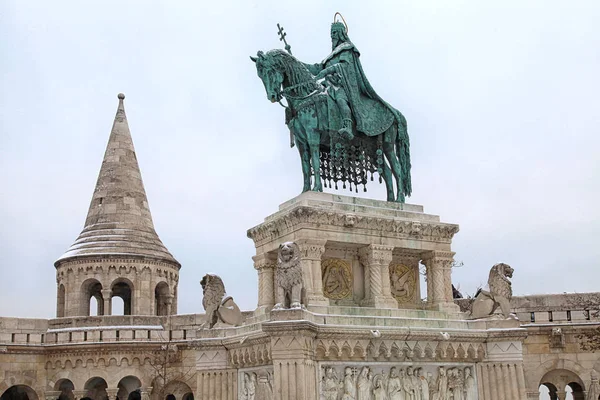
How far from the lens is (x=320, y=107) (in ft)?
Result: 50.1

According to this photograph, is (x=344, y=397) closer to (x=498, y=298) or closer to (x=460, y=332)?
(x=460, y=332)

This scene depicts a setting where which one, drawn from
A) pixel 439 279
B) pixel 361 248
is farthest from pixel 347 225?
pixel 439 279

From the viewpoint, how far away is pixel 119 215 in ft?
106

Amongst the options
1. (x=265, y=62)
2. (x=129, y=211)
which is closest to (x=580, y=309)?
(x=265, y=62)

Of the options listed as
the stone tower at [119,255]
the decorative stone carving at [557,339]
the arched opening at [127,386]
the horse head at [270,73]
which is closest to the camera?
the horse head at [270,73]

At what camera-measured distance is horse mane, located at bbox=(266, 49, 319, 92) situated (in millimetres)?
15156

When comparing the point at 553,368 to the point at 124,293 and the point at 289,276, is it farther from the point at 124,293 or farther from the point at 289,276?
the point at 124,293

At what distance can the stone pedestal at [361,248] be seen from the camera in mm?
14070

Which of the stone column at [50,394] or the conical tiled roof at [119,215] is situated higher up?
the conical tiled roof at [119,215]

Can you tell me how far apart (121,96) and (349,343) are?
25489mm

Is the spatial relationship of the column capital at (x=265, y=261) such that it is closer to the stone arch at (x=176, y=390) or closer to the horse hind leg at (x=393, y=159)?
the horse hind leg at (x=393, y=159)

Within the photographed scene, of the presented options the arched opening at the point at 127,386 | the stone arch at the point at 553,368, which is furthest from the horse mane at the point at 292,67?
the arched opening at the point at 127,386

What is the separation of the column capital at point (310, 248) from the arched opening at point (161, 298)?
19.4 metres

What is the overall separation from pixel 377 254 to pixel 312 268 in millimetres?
1437
